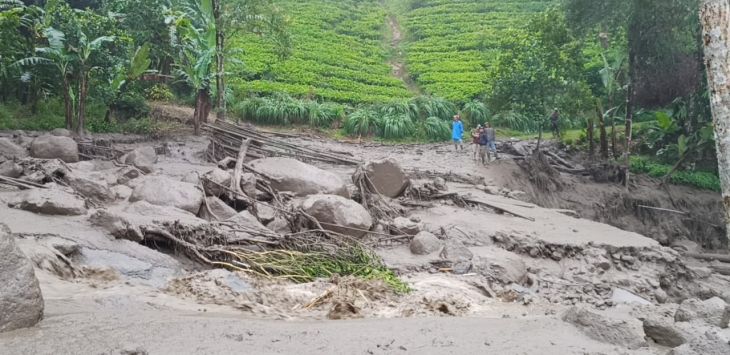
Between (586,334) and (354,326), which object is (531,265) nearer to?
(586,334)

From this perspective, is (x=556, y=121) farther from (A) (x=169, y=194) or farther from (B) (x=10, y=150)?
(B) (x=10, y=150)

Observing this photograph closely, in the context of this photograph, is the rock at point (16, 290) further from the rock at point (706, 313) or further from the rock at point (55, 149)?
the rock at point (55, 149)

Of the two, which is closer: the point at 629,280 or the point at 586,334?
the point at 586,334

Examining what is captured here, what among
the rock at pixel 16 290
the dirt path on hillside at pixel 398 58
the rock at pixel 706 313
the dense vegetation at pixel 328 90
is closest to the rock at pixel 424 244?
the rock at pixel 706 313

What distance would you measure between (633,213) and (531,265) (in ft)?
28.8

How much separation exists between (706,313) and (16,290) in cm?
611

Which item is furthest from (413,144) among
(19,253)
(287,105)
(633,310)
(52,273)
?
(19,253)

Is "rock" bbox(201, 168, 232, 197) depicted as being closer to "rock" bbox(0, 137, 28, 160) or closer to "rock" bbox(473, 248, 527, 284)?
"rock" bbox(0, 137, 28, 160)

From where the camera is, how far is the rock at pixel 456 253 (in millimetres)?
9875

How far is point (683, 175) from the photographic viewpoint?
19.5 meters

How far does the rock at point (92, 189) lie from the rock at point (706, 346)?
29.3 ft

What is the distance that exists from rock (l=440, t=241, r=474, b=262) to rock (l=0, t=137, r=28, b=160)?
9.04 metres

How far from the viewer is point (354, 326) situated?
5582 mm

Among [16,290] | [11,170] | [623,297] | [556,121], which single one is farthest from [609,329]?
[556,121]
